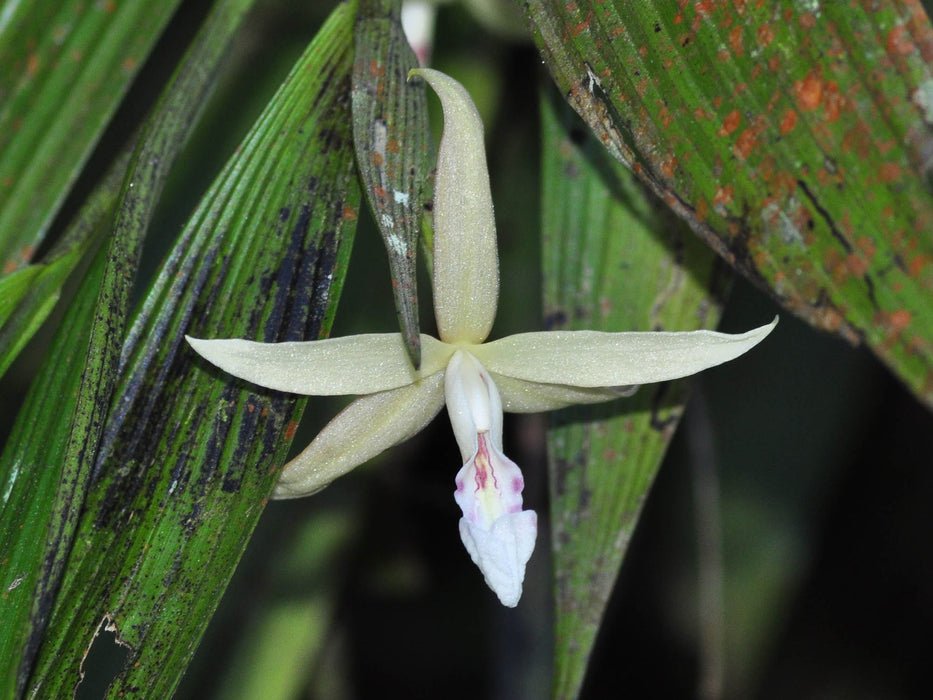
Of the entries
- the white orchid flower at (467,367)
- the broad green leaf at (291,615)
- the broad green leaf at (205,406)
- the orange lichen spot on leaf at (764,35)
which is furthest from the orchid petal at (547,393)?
the broad green leaf at (291,615)

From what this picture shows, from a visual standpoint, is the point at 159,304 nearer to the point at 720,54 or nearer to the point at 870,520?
the point at 720,54

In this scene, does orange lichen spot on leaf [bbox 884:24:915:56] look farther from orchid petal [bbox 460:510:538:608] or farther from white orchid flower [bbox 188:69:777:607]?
orchid petal [bbox 460:510:538:608]

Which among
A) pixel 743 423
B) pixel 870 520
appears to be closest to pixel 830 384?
pixel 743 423

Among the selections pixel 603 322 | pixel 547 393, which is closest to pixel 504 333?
pixel 603 322

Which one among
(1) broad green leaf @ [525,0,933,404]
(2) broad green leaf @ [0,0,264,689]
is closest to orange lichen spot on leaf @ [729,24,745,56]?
(1) broad green leaf @ [525,0,933,404]

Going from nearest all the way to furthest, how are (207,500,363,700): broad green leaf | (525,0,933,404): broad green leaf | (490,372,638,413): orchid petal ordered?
1. (525,0,933,404): broad green leaf
2. (490,372,638,413): orchid petal
3. (207,500,363,700): broad green leaf

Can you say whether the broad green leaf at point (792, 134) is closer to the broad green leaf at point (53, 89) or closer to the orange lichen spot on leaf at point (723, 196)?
the orange lichen spot on leaf at point (723, 196)
